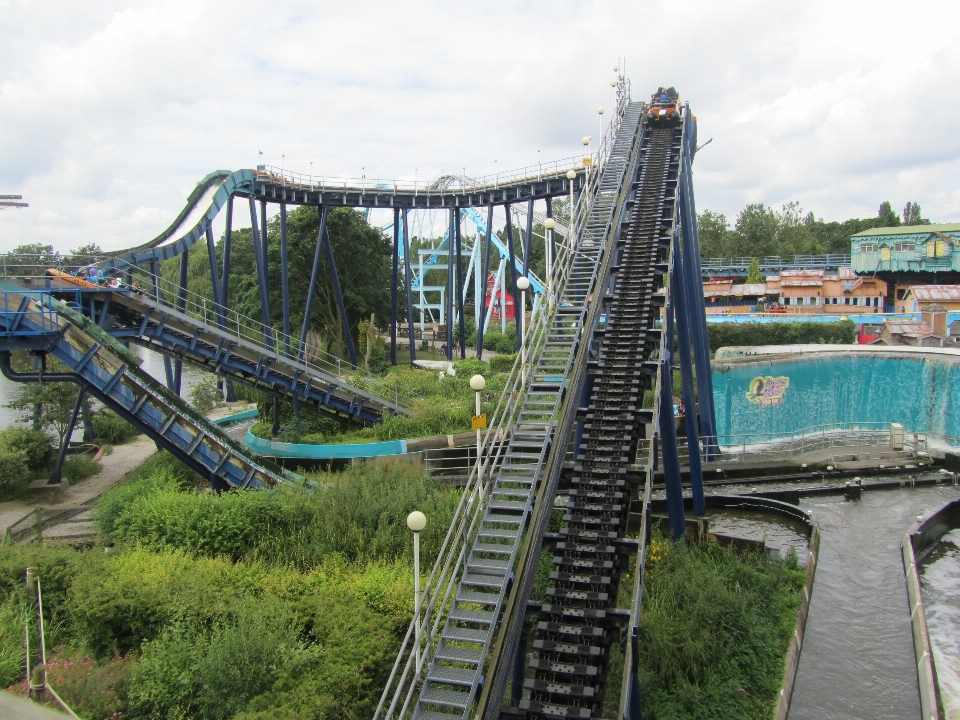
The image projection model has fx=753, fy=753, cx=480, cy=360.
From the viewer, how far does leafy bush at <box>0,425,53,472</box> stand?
22261 mm

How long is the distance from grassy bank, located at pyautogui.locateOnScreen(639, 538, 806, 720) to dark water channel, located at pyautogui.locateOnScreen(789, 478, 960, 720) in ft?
1.73

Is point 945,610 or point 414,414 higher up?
point 414,414

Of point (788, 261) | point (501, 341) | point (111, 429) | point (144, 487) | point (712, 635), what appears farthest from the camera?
point (788, 261)

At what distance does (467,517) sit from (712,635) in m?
4.01

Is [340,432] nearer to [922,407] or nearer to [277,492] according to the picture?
[277,492]

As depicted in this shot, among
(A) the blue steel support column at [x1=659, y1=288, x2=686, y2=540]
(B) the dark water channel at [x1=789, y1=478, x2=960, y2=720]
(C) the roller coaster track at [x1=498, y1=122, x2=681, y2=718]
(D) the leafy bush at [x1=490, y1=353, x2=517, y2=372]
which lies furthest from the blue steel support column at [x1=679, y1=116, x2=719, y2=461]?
(D) the leafy bush at [x1=490, y1=353, x2=517, y2=372]

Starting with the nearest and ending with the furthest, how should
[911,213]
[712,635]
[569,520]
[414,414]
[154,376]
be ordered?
[569,520] → [712,635] → [414,414] → [154,376] → [911,213]

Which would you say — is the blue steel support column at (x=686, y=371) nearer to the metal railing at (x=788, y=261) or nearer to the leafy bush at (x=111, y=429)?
the leafy bush at (x=111, y=429)

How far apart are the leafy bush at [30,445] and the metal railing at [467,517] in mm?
15430

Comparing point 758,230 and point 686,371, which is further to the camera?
point 758,230

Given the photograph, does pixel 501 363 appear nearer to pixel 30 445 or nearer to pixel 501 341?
pixel 501 341

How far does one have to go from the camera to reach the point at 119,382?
1714cm

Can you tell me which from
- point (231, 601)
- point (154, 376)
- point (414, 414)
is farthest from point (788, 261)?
point (231, 601)

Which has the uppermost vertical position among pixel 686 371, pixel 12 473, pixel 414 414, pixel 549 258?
pixel 549 258
